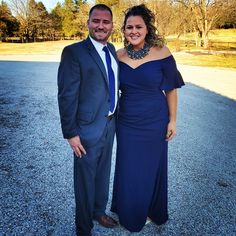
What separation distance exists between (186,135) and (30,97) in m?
5.48

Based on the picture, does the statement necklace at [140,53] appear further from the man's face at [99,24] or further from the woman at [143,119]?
the man's face at [99,24]

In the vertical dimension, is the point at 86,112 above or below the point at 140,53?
below

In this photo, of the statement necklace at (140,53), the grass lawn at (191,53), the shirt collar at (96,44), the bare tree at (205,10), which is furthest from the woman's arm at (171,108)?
the bare tree at (205,10)

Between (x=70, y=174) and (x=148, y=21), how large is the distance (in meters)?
2.61

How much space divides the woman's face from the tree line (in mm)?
13140

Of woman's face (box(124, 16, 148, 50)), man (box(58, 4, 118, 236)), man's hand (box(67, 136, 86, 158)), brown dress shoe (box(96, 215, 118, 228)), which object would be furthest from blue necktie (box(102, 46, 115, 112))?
brown dress shoe (box(96, 215, 118, 228))

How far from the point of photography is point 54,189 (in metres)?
3.74

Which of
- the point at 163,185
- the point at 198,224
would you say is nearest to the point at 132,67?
the point at 163,185

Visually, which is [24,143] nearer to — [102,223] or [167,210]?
[102,223]

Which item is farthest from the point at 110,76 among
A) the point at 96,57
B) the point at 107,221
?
the point at 107,221

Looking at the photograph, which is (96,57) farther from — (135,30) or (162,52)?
(162,52)

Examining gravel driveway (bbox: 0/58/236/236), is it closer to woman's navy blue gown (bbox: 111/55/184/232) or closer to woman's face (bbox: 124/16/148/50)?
woman's navy blue gown (bbox: 111/55/184/232)

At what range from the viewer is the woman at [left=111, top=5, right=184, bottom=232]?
103 inches

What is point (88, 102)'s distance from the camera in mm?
2371
